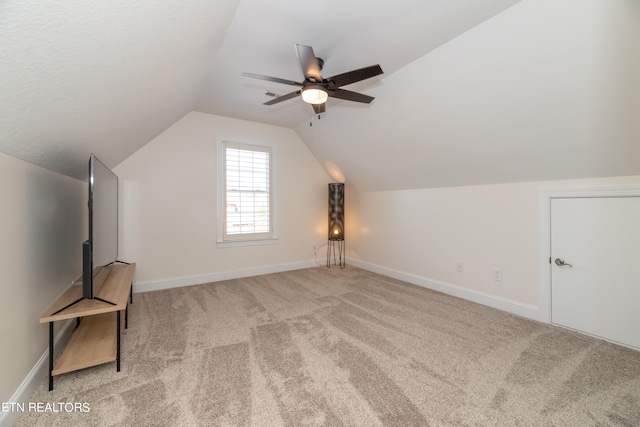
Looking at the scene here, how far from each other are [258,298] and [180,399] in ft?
5.91

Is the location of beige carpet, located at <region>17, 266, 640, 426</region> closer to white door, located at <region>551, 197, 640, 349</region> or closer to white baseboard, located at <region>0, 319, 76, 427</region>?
white baseboard, located at <region>0, 319, 76, 427</region>

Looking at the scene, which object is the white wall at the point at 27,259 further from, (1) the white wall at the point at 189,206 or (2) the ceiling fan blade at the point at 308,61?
(2) the ceiling fan blade at the point at 308,61

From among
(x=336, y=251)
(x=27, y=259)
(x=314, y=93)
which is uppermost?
(x=314, y=93)

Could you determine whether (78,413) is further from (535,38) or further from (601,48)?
(601,48)

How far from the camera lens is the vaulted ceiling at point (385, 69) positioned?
119 centimetres

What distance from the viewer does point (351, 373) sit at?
1865 mm

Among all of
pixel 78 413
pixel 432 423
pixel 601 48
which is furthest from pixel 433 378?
pixel 601 48

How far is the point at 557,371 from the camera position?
188cm

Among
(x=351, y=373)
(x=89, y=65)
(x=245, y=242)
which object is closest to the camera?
(x=89, y=65)

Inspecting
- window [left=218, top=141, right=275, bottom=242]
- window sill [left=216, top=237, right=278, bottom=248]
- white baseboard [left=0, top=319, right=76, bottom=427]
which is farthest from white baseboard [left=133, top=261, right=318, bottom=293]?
white baseboard [left=0, top=319, right=76, bottom=427]

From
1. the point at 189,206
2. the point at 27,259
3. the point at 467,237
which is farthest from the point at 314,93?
the point at 189,206

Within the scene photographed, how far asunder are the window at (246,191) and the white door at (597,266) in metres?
3.99

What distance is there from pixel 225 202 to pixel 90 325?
237cm

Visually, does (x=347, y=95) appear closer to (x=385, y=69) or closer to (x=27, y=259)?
(x=385, y=69)
